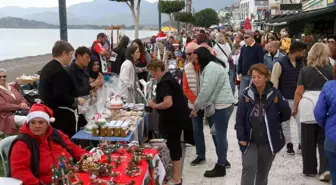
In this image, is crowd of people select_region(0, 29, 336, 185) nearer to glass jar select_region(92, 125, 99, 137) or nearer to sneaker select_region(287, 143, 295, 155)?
sneaker select_region(287, 143, 295, 155)

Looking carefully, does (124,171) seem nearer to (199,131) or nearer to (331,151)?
(331,151)

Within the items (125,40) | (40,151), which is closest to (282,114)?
(40,151)

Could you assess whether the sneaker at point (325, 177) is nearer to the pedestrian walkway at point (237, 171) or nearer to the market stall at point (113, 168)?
the pedestrian walkway at point (237, 171)

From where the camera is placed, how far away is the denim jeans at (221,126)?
4.60m

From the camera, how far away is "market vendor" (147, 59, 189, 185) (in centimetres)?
420

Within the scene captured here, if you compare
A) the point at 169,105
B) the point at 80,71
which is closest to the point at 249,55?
the point at 169,105

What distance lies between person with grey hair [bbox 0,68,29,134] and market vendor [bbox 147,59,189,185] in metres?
2.07

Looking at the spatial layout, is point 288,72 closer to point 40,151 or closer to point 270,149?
point 270,149

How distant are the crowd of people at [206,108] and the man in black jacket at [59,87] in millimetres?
11

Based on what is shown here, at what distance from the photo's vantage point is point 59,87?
409 centimetres

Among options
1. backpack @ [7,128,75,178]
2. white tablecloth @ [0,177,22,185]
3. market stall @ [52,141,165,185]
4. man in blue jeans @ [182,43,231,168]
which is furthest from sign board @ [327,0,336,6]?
white tablecloth @ [0,177,22,185]

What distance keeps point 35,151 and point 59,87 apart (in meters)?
1.21

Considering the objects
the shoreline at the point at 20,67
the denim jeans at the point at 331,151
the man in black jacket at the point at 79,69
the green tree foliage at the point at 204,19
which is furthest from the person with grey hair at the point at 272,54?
the green tree foliage at the point at 204,19

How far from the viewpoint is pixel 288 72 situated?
5.18 meters
